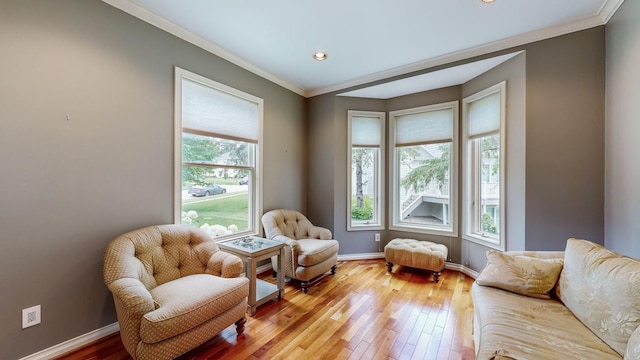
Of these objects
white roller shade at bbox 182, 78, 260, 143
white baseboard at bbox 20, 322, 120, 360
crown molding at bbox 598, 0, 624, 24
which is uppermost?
crown molding at bbox 598, 0, 624, 24

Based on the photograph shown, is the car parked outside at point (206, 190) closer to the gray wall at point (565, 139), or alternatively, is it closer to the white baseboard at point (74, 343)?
the white baseboard at point (74, 343)

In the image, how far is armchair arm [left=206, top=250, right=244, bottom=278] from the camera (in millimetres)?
2109

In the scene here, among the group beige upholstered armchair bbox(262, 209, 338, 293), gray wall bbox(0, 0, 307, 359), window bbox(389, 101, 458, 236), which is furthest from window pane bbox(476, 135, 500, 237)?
gray wall bbox(0, 0, 307, 359)

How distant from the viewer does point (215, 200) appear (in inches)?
115

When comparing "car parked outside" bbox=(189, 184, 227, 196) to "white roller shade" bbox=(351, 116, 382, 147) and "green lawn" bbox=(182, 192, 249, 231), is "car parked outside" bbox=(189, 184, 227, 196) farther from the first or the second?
"white roller shade" bbox=(351, 116, 382, 147)

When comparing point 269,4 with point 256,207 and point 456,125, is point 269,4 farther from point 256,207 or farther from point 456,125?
point 456,125

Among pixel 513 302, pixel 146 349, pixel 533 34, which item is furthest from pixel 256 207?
pixel 533 34

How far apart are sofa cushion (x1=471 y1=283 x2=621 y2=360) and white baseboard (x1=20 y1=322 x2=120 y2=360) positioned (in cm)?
263

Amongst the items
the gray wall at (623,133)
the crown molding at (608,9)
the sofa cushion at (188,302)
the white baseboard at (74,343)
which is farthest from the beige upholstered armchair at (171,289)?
the crown molding at (608,9)

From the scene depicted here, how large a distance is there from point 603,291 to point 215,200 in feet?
10.4

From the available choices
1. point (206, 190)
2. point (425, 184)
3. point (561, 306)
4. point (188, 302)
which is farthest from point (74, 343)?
point (425, 184)

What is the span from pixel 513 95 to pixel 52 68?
4075 millimetres

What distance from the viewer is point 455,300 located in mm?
2635

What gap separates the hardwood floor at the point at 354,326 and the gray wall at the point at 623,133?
4.43 ft
